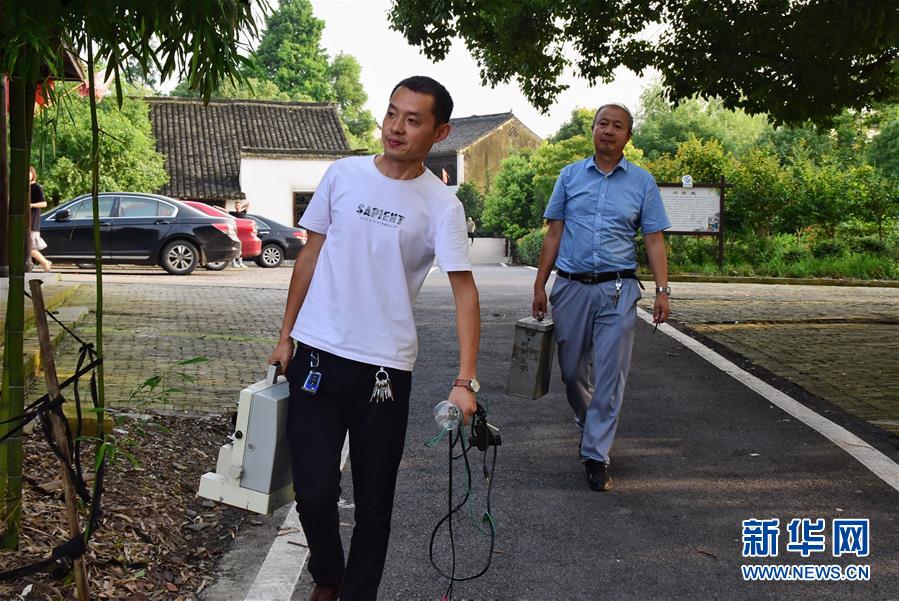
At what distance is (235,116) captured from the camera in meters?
47.0

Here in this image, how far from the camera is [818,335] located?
12422mm

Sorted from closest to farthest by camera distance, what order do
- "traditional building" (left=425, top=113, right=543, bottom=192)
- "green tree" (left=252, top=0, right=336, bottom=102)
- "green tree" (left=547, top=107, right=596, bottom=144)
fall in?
1. "green tree" (left=547, top=107, right=596, bottom=144)
2. "green tree" (left=252, top=0, right=336, bottom=102)
3. "traditional building" (left=425, top=113, right=543, bottom=192)

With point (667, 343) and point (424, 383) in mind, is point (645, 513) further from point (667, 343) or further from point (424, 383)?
point (667, 343)

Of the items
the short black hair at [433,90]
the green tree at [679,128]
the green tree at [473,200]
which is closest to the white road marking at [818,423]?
the short black hair at [433,90]

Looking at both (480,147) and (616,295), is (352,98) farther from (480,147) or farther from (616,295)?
(616,295)

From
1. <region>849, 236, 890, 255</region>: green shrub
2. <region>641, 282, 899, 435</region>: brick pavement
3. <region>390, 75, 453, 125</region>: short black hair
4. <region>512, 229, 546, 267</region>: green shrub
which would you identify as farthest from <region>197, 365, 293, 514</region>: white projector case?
<region>512, 229, 546, 267</region>: green shrub

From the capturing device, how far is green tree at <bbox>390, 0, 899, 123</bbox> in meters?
13.2

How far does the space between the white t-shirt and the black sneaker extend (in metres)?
2.32

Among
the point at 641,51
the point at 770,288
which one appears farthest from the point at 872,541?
the point at 770,288

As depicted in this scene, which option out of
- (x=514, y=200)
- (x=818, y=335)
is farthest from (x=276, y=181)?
(x=818, y=335)

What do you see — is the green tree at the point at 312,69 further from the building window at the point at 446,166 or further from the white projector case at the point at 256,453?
the white projector case at the point at 256,453

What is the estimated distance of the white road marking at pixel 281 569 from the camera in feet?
13.3

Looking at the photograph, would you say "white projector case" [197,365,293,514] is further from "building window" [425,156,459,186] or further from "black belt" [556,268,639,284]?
"building window" [425,156,459,186]

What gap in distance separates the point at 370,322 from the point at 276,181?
133ft
